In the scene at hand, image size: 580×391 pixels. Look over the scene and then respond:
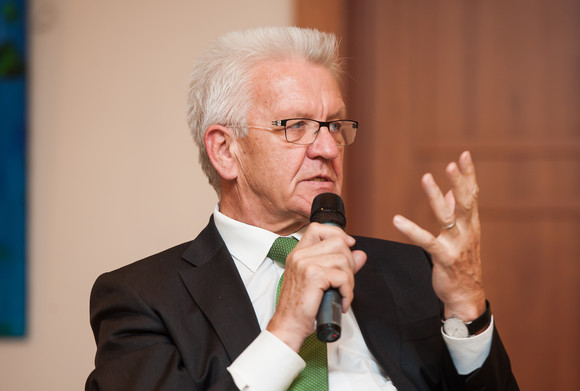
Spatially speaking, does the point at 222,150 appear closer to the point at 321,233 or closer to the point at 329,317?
the point at 321,233

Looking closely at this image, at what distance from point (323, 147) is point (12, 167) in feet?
5.06

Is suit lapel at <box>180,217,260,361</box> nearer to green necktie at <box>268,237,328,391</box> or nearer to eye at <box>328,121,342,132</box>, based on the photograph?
green necktie at <box>268,237,328,391</box>

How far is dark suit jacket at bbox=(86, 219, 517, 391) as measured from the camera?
1.30m

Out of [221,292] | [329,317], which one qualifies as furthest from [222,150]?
[329,317]

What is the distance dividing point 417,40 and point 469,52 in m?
0.21

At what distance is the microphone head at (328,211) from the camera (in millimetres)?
1286

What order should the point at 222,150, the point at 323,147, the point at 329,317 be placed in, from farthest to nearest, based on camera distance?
1. the point at 222,150
2. the point at 323,147
3. the point at 329,317

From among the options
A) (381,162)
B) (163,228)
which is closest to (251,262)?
(163,228)

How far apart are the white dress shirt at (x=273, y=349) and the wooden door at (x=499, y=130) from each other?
1.17 metres

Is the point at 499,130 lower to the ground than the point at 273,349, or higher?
higher

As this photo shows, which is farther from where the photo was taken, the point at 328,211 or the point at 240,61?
the point at 240,61

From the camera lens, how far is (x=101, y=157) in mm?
2549

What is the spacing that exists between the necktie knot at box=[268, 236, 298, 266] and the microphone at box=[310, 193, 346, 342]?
0.66 feet

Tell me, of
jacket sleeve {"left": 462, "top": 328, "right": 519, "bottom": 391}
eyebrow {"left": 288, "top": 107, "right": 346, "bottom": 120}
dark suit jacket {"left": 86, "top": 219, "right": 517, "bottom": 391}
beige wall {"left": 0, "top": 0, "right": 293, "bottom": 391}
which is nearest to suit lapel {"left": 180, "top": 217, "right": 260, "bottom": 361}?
dark suit jacket {"left": 86, "top": 219, "right": 517, "bottom": 391}
